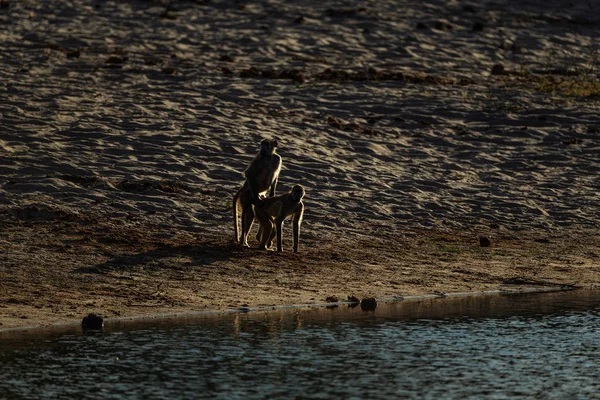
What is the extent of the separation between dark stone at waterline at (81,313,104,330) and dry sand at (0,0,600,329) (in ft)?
1.57

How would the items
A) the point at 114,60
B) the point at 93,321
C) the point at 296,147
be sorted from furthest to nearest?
the point at 114,60, the point at 296,147, the point at 93,321

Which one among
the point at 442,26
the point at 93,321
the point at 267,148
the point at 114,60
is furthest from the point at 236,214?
the point at 442,26

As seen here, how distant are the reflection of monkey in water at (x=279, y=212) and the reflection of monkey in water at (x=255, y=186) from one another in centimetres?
13

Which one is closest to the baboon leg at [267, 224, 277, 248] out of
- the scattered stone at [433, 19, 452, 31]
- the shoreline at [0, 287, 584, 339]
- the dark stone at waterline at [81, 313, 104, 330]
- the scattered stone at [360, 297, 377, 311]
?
the shoreline at [0, 287, 584, 339]

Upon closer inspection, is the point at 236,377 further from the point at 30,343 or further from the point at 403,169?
the point at 403,169

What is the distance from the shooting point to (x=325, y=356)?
11.1 meters

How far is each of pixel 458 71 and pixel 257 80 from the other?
189 inches

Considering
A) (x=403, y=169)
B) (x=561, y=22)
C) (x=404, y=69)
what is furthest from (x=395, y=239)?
(x=561, y=22)

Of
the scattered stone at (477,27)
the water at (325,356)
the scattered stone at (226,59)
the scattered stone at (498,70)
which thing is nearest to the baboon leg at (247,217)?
the water at (325,356)

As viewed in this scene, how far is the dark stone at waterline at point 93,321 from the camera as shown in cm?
1187

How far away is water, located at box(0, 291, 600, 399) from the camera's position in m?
9.94

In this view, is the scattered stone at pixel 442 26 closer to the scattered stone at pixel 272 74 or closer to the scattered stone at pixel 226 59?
the scattered stone at pixel 272 74

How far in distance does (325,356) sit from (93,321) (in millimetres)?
2409

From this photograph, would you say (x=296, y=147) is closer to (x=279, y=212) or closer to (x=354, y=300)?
(x=279, y=212)
